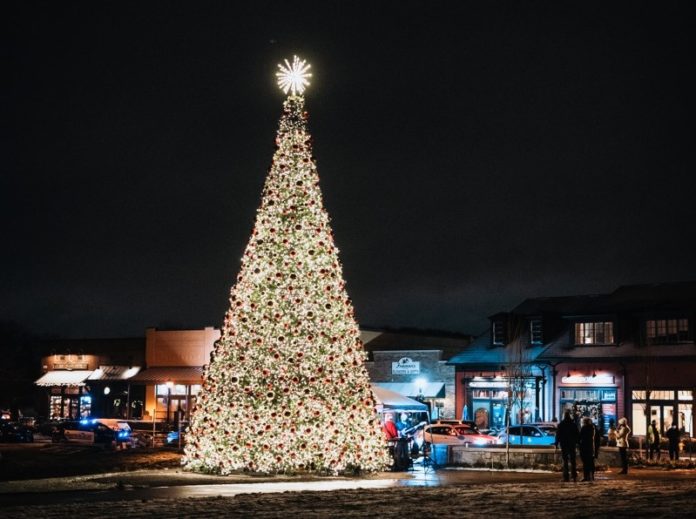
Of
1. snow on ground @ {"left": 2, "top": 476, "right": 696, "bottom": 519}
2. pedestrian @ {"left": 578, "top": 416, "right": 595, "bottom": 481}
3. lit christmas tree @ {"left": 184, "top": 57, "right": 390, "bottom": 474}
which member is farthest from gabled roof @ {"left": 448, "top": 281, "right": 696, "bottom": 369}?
A: snow on ground @ {"left": 2, "top": 476, "right": 696, "bottom": 519}

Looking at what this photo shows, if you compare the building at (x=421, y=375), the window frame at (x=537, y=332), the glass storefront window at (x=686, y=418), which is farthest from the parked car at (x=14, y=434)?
the glass storefront window at (x=686, y=418)

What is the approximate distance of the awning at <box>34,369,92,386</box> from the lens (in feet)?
242

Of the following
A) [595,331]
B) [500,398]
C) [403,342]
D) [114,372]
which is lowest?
[500,398]

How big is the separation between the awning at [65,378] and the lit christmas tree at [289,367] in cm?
5101

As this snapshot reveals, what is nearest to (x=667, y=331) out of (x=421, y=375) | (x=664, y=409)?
(x=664, y=409)

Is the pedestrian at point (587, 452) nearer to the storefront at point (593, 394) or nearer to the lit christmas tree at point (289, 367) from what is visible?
the lit christmas tree at point (289, 367)

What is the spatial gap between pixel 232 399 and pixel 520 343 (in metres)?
33.2

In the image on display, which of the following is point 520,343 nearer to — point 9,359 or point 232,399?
point 232,399

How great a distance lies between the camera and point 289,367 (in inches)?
954

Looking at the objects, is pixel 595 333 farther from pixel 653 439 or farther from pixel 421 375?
pixel 653 439

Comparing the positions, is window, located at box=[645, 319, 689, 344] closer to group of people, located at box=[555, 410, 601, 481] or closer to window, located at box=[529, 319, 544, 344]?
window, located at box=[529, 319, 544, 344]

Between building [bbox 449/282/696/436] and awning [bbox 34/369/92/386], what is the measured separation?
28.2 metres

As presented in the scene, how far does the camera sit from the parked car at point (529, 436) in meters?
39.5

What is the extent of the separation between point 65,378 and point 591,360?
125 feet
